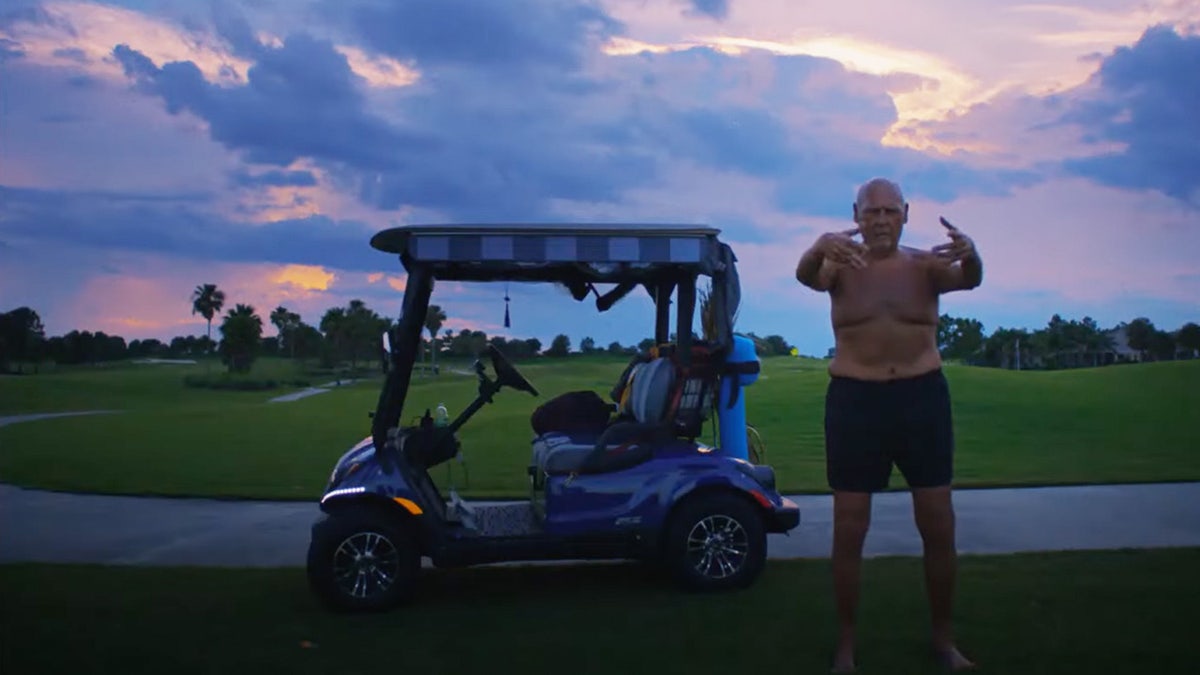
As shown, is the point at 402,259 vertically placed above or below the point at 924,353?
above

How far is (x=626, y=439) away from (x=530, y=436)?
13867mm

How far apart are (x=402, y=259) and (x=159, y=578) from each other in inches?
110

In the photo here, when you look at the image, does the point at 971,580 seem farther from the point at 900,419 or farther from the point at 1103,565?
the point at 900,419

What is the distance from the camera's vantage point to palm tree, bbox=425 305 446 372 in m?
7.34

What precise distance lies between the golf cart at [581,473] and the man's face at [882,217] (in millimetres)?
1981

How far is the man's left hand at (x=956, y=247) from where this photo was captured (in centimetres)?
475

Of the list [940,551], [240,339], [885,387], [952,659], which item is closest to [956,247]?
[885,387]

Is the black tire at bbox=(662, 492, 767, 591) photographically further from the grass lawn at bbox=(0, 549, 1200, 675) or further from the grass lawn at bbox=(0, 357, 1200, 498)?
the grass lawn at bbox=(0, 357, 1200, 498)

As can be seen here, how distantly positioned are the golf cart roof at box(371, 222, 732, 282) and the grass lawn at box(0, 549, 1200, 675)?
2.08 meters

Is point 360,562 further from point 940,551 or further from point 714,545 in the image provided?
point 940,551

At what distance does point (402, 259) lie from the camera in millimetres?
7066

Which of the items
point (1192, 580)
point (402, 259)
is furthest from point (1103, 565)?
point (402, 259)

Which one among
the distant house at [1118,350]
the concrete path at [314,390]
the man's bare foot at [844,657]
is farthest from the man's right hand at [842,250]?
the distant house at [1118,350]

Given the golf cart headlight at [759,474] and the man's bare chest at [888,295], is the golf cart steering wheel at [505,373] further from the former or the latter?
the man's bare chest at [888,295]
